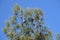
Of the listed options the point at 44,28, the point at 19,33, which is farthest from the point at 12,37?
the point at 44,28

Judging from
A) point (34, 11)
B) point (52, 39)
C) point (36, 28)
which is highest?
point (34, 11)

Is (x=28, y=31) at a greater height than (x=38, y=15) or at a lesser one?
lesser

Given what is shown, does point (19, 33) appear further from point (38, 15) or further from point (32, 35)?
point (38, 15)

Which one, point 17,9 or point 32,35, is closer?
point 32,35

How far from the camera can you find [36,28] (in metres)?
11.5

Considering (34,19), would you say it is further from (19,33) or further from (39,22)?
(19,33)

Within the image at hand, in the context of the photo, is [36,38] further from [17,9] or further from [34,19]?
[17,9]

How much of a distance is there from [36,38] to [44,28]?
0.81 meters

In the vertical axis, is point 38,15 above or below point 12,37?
above

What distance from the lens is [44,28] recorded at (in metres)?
11.6

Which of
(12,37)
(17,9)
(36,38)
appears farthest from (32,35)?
(17,9)

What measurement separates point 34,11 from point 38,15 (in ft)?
1.20

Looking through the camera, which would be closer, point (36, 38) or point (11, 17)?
point (36, 38)

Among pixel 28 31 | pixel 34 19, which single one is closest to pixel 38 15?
pixel 34 19
